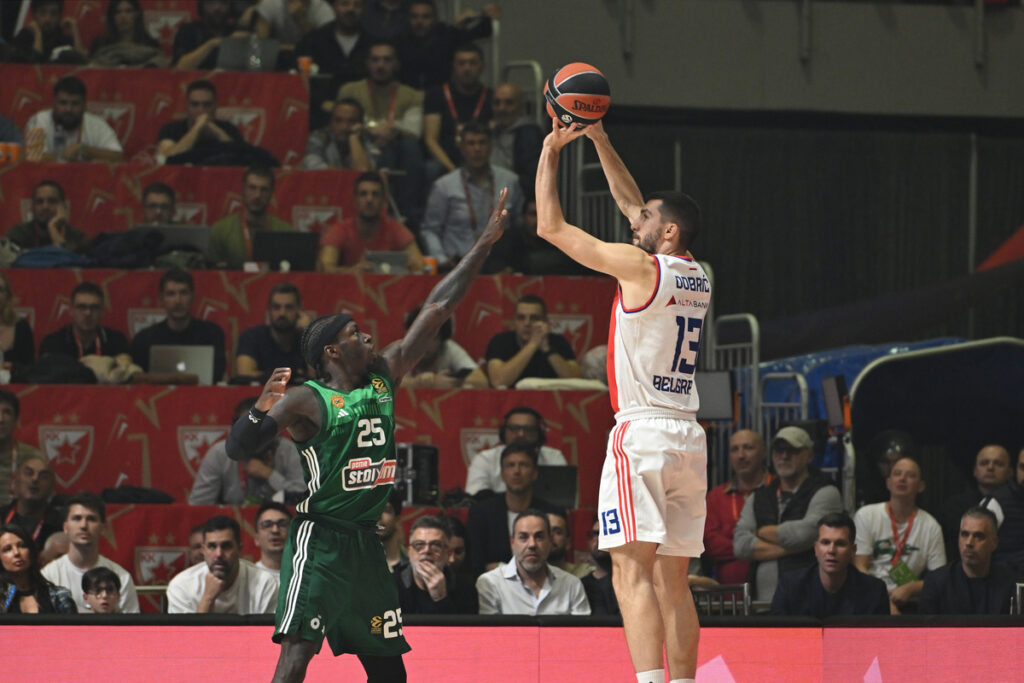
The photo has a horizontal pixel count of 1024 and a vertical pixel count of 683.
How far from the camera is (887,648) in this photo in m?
6.32

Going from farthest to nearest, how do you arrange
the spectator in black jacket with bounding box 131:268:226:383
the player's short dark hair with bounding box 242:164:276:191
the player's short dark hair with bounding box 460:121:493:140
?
the player's short dark hair with bounding box 460:121:493:140 < the player's short dark hair with bounding box 242:164:276:191 < the spectator in black jacket with bounding box 131:268:226:383

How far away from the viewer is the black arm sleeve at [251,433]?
4977 mm

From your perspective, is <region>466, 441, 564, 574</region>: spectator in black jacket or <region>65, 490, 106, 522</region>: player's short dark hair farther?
<region>466, 441, 564, 574</region>: spectator in black jacket

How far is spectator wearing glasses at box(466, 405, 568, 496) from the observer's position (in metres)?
9.21

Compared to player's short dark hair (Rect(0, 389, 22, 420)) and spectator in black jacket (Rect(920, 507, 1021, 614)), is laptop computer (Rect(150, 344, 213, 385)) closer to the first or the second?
player's short dark hair (Rect(0, 389, 22, 420))

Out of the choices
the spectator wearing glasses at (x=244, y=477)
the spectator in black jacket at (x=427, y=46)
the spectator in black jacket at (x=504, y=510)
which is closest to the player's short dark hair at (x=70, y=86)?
the spectator in black jacket at (x=427, y=46)

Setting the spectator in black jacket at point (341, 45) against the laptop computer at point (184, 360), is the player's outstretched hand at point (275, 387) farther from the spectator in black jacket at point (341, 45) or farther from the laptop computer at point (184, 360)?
the spectator in black jacket at point (341, 45)

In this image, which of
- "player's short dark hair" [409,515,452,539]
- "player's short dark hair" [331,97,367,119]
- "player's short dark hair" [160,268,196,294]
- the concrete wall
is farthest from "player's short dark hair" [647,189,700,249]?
the concrete wall

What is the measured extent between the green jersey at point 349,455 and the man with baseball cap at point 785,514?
397 centimetres

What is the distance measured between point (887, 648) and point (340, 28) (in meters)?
9.16

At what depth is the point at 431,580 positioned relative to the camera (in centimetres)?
722

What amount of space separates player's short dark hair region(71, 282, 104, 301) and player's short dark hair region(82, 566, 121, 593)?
3.08 metres

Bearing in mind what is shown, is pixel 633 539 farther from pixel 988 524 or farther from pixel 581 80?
pixel 988 524

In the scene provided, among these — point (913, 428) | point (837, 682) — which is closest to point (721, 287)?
point (913, 428)
